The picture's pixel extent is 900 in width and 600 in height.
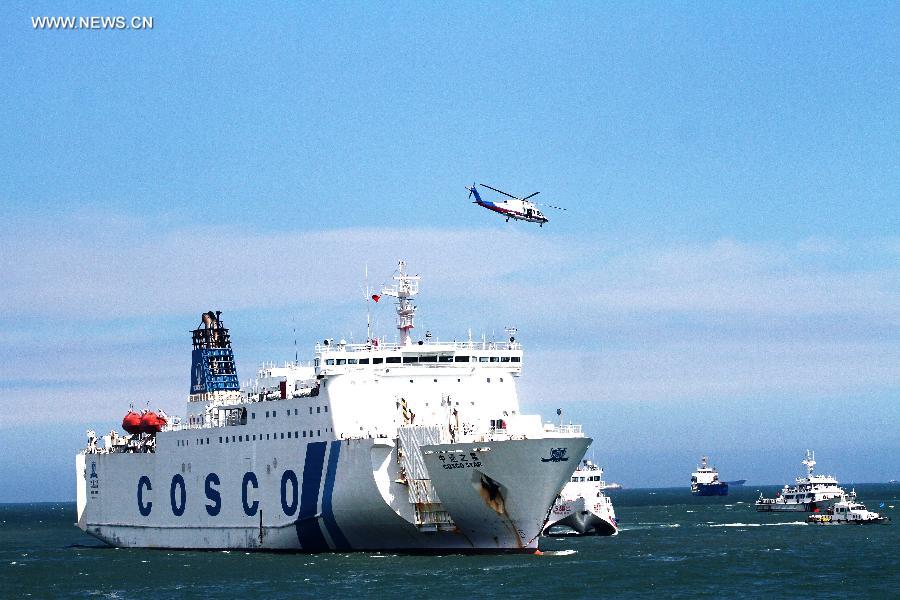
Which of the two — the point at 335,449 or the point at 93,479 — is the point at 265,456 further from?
the point at 93,479

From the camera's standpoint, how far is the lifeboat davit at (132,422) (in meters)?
63.1

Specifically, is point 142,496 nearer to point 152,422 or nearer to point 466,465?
point 152,422

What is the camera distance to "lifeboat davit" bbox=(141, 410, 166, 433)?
62.5 m

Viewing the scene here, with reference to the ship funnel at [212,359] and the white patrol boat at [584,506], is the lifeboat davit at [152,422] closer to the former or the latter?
the ship funnel at [212,359]

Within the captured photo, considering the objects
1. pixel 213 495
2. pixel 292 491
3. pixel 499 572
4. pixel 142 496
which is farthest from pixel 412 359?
pixel 142 496

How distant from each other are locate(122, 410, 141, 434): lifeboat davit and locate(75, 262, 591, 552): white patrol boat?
22.1ft

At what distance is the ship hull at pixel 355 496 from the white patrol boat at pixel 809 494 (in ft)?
167

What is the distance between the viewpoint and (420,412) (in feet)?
158

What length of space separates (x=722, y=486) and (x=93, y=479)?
126 m

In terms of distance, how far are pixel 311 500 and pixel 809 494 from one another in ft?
192

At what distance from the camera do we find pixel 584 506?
65.0 meters

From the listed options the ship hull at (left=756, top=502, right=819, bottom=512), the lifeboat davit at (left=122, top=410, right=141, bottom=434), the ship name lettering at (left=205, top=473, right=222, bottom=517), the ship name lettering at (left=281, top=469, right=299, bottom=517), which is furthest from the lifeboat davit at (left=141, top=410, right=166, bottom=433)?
the ship hull at (left=756, top=502, right=819, bottom=512)

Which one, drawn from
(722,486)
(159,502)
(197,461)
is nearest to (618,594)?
(197,461)

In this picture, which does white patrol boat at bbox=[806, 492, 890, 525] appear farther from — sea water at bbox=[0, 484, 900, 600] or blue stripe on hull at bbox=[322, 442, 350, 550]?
blue stripe on hull at bbox=[322, 442, 350, 550]
